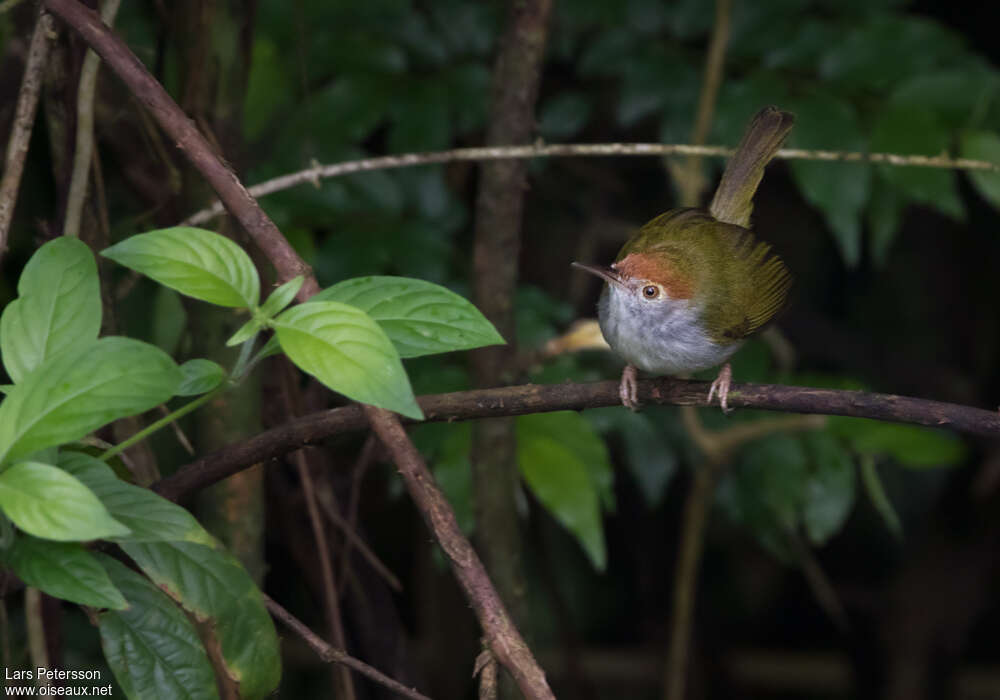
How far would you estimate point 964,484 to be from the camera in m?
3.80

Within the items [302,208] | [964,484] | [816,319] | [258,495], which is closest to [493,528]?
[258,495]

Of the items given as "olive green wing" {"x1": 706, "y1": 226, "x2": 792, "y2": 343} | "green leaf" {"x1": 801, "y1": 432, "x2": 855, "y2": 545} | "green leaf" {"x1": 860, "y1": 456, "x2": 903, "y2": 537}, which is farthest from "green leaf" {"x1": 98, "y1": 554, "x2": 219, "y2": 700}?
"green leaf" {"x1": 801, "y1": 432, "x2": 855, "y2": 545}

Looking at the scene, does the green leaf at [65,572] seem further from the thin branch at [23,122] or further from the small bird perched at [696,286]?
the small bird perched at [696,286]

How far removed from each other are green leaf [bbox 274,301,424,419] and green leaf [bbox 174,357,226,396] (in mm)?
120

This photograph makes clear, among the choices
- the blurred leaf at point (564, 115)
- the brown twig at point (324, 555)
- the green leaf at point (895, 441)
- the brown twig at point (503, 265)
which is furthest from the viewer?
the blurred leaf at point (564, 115)

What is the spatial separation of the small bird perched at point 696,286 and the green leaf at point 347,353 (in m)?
1.11

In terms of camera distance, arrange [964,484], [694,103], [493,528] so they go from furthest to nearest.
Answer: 1. [964,484]
2. [694,103]
3. [493,528]

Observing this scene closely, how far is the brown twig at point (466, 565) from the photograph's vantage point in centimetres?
130

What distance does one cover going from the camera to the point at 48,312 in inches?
53.3

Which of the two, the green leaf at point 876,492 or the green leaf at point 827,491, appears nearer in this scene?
the green leaf at point 876,492

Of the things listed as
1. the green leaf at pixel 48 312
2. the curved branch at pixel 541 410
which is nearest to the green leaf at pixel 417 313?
the curved branch at pixel 541 410

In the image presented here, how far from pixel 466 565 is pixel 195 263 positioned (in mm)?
524

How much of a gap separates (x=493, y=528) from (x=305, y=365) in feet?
4.57

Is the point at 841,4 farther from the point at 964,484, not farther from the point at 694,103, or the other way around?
the point at 964,484
